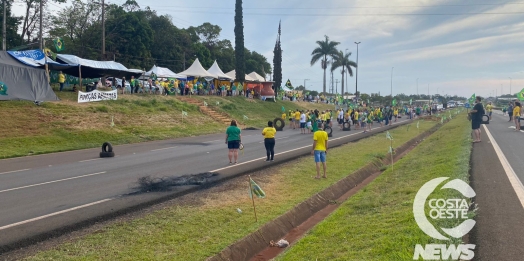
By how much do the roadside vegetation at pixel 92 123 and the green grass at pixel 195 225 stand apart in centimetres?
1269

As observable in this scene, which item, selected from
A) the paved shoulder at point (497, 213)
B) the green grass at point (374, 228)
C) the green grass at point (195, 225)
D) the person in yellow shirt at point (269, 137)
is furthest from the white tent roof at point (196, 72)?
the paved shoulder at point (497, 213)

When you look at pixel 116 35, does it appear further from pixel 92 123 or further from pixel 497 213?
pixel 497 213

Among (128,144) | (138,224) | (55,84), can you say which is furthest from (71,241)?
(55,84)

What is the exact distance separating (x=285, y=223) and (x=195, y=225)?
2.10 metres

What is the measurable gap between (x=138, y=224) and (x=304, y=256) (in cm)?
314

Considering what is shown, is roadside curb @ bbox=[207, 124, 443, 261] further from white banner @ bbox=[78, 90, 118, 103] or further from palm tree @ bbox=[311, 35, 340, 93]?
palm tree @ bbox=[311, 35, 340, 93]

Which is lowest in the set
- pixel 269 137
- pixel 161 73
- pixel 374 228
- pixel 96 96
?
pixel 374 228

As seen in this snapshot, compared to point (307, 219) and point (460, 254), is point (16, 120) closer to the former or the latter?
point (307, 219)

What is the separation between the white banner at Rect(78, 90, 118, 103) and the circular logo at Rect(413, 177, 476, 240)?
975 inches

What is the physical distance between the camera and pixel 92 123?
83.6 feet

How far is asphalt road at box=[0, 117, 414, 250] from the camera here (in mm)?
8345

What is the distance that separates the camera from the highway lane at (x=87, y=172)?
940 cm

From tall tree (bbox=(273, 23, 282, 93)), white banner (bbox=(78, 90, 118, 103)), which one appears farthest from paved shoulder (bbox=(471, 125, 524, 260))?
tall tree (bbox=(273, 23, 282, 93))

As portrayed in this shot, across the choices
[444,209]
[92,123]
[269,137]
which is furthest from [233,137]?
[92,123]
